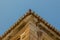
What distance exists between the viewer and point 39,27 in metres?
38.7

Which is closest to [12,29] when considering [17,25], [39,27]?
[17,25]

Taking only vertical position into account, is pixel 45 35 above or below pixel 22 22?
below

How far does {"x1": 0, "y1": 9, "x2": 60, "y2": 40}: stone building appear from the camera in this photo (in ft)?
125

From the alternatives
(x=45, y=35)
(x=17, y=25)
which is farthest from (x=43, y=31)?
(x=17, y=25)

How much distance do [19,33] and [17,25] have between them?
1.15 metres

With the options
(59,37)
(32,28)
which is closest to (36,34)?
(32,28)

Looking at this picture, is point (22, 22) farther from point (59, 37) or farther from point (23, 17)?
point (59, 37)

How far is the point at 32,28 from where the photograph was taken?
3762 cm

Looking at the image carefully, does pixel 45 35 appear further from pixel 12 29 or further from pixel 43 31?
pixel 12 29

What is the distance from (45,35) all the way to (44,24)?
55.1 inches

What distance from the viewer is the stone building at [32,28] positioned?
1501 inches

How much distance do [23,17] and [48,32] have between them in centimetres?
330

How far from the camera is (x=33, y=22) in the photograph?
38.6 m

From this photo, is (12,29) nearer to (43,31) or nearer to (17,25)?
(17,25)
